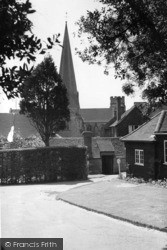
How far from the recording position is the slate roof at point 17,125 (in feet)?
216

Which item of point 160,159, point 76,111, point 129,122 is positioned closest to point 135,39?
point 160,159

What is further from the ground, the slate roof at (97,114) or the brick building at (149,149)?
the slate roof at (97,114)

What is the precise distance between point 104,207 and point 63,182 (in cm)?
1556

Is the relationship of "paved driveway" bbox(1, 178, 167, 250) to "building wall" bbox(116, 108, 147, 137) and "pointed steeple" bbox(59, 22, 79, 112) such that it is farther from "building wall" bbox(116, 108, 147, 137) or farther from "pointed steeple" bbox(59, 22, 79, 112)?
"pointed steeple" bbox(59, 22, 79, 112)

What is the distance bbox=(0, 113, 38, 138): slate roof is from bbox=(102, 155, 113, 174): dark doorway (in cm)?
2353

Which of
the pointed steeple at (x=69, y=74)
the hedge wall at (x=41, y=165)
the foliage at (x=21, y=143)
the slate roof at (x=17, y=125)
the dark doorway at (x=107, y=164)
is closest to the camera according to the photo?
the hedge wall at (x=41, y=165)

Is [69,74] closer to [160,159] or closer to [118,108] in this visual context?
[118,108]

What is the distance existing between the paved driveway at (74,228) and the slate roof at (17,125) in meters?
45.6

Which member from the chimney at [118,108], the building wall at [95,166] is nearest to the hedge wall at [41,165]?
the building wall at [95,166]

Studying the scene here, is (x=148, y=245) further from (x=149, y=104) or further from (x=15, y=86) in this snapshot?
(x=15, y=86)

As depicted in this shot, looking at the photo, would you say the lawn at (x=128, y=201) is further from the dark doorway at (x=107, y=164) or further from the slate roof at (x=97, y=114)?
the slate roof at (x=97, y=114)

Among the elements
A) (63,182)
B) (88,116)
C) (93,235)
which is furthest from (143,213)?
(88,116)

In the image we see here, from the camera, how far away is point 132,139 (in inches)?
1188

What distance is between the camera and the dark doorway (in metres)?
44.2
